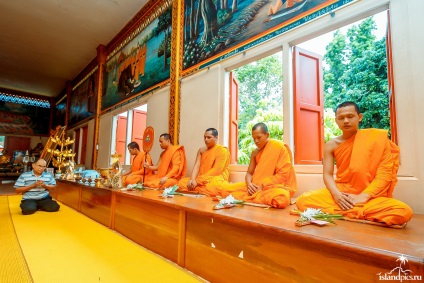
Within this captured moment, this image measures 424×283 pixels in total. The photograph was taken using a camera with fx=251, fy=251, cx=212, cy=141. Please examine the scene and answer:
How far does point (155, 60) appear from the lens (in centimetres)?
652

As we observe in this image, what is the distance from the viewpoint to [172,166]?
15.5 ft

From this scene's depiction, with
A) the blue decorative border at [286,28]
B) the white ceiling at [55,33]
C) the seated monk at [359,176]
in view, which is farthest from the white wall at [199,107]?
the white ceiling at [55,33]

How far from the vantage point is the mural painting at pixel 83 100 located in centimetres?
1037

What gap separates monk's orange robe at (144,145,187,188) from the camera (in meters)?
4.55

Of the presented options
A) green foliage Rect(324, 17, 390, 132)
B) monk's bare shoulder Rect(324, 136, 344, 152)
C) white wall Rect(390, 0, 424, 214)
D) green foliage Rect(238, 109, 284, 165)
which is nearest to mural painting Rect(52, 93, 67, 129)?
green foliage Rect(238, 109, 284, 165)

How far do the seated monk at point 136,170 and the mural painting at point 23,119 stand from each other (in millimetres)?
13313

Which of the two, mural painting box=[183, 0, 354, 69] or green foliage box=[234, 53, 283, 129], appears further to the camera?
green foliage box=[234, 53, 283, 129]

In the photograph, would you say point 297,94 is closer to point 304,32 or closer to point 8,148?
point 304,32

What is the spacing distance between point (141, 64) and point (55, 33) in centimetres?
438

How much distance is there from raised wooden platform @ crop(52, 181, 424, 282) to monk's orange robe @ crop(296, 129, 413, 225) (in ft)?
0.62

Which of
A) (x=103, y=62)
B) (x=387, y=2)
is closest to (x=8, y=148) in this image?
(x=103, y=62)

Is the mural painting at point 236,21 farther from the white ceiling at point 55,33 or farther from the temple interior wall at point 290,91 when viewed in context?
the white ceiling at point 55,33

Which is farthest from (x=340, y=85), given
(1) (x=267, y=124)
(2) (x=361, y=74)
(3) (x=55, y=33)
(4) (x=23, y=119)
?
(4) (x=23, y=119)

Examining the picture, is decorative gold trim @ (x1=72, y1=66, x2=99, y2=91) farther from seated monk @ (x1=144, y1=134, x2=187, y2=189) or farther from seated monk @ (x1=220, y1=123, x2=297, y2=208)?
seated monk @ (x1=220, y1=123, x2=297, y2=208)
